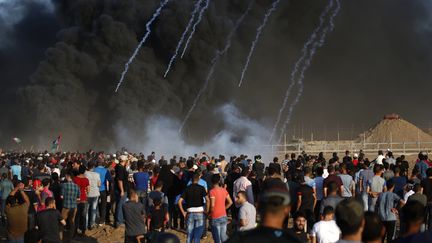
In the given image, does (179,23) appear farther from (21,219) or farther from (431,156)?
(21,219)

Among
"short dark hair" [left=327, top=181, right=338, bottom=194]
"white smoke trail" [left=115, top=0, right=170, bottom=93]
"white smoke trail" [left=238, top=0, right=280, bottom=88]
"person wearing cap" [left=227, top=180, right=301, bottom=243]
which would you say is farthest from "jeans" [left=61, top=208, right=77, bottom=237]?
"white smoke trail" [left=238, top=0, right=280, bottom=88]

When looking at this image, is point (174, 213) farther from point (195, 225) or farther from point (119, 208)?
point (195, 225)

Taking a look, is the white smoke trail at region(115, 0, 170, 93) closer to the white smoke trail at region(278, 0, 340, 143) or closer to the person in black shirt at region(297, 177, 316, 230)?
the white smoke trail at region(278, 0, 340, 143)

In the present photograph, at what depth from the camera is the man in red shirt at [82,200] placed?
1376 cm

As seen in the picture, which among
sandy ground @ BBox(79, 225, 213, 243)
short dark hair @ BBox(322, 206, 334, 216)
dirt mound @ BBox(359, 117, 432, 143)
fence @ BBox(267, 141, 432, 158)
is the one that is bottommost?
sandy ground @ BBox(79, 225, 213, 243)

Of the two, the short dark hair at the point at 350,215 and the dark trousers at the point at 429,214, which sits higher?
the dark trousers at the point at 429,214

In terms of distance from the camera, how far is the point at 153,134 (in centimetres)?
5200

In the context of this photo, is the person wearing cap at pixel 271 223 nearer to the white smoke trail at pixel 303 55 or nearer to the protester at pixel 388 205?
the protester at pixel 388 205

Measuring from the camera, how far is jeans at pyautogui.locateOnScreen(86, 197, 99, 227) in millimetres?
14847

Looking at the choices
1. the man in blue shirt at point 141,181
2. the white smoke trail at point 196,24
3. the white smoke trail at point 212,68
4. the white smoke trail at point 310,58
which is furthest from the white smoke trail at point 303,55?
the man in blue shirt at point 141,181

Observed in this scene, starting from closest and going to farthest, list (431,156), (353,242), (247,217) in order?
(353,242)
(247,217)
(431,156)

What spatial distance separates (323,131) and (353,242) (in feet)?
205

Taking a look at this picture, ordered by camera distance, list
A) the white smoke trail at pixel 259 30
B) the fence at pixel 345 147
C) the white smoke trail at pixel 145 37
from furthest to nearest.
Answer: the white smoke trail at pixel 259 30 → the white smoke trail at pixel 145 37 → the fence at pixel 345 147

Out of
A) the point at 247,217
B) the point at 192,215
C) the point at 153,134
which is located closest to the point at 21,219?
the point at 192,215
